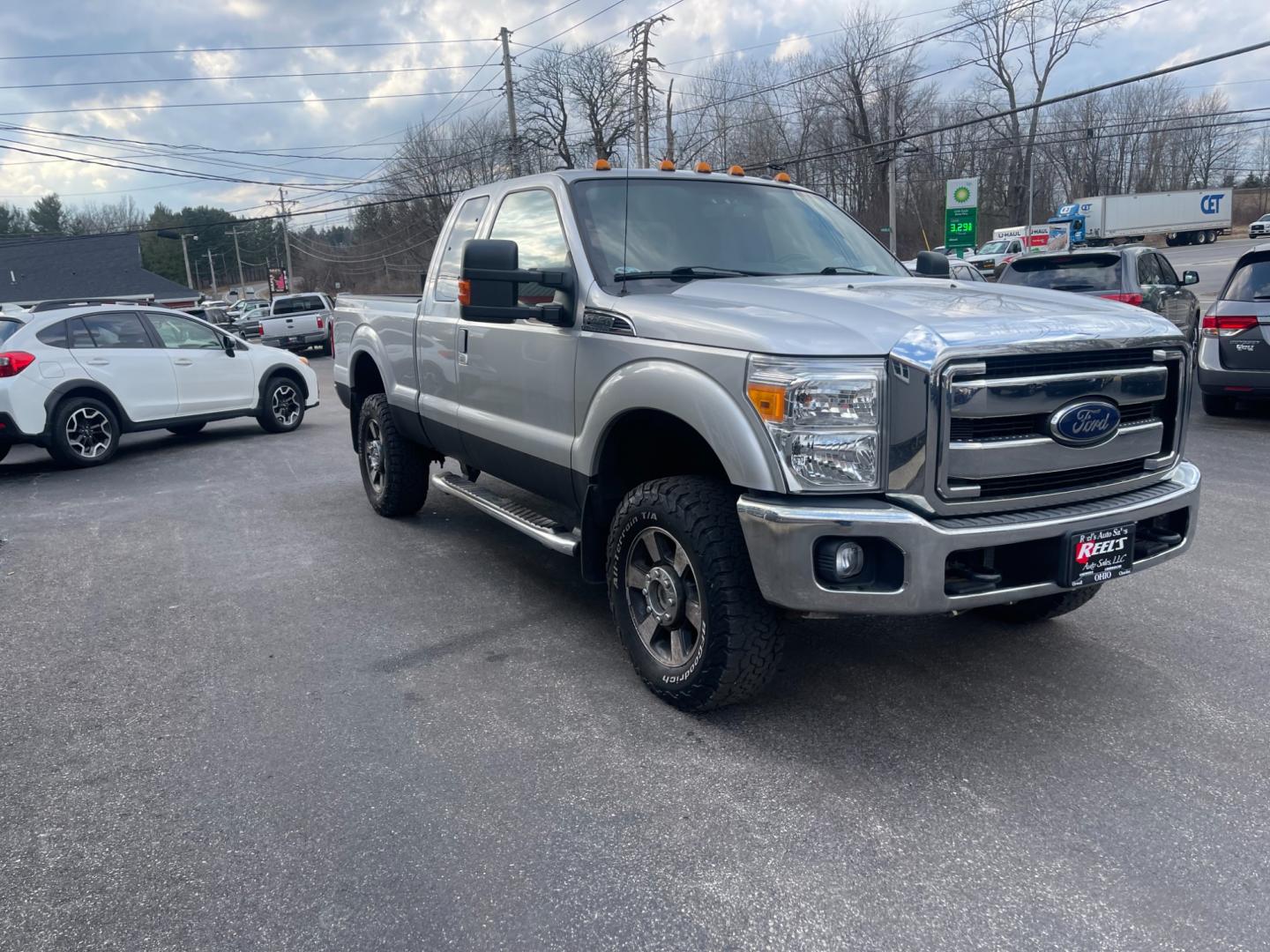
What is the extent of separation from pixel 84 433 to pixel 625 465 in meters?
8.22

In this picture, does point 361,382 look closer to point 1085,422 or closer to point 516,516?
A: point 516,516

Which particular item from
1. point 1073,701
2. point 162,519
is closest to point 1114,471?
point 1073,701

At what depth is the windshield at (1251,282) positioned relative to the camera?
944cm

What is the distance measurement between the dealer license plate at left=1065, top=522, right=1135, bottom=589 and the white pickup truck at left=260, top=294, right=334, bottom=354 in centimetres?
2729

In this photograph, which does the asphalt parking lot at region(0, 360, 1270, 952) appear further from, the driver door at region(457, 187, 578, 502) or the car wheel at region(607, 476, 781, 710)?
the driver door at region(457, 187, 578, 502)

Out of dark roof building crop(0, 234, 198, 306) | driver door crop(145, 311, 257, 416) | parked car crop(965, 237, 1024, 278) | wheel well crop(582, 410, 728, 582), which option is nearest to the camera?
wheel well crop(582, 410, 728, 582)

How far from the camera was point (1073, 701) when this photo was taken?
12.9 ft

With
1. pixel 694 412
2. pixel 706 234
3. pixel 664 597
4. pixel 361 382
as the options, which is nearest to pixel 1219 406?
pixel 706 234

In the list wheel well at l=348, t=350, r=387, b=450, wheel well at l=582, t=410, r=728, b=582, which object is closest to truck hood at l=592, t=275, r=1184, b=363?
wheel well at l=582, t=410, r=728, b=582

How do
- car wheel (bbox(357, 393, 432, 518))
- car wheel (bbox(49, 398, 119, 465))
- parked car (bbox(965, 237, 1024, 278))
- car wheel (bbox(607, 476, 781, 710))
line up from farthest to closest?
parked car (bbox(965, 237, 1024, 278)) → car wheel (bbox(49, 398, 119, 465)) → car wheel (bbox(357, 393, 432, 518)) → car wheel (bbox(607, 476, 781, 710))

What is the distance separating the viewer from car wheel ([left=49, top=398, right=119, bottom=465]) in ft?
33.0

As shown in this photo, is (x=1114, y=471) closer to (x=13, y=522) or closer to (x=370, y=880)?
(x=370, y=880)

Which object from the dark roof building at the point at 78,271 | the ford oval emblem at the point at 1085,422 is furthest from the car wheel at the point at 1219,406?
the dark roof building at the point at 78,271

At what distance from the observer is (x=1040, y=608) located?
15.2ft
